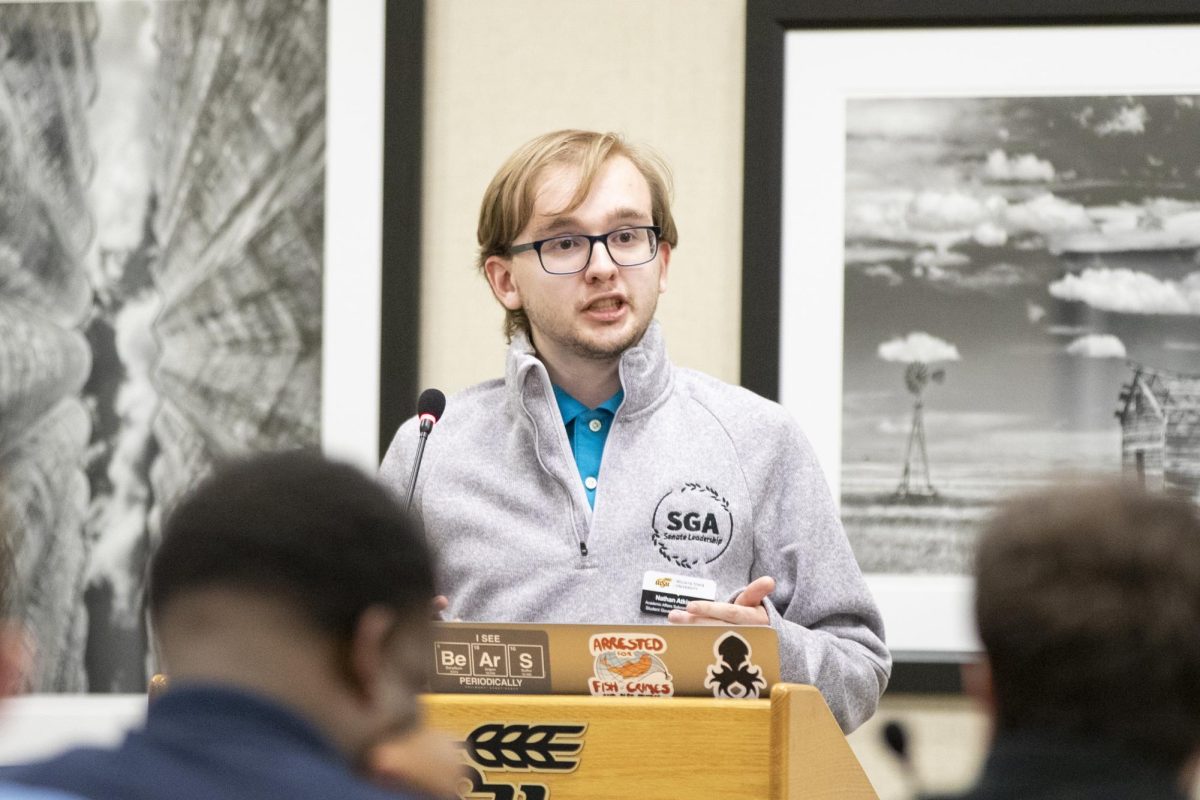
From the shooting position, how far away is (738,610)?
1.86 metres

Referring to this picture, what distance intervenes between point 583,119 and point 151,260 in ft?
3.03

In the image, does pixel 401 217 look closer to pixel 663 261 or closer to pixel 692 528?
pixel 663 261

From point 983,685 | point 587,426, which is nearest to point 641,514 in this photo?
point 587,426

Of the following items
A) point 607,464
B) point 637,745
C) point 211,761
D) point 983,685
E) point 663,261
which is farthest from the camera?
point 663,261

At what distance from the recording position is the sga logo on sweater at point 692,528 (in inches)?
84.8

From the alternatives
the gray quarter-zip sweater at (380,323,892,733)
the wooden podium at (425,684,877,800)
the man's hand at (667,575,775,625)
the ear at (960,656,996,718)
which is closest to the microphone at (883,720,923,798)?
the ear at (960,656,996,718)

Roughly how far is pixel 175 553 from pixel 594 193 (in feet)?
4.69

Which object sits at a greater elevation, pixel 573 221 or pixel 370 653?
pixel 573 221

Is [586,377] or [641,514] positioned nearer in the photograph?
[641,514]

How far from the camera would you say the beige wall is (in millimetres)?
2988

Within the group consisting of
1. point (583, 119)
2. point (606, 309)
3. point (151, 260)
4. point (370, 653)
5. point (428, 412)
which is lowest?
point (370, 653)

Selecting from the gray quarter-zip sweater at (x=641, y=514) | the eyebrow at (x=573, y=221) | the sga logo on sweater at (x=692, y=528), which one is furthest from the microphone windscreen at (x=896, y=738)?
the eyebrow at (x=573, y=221)

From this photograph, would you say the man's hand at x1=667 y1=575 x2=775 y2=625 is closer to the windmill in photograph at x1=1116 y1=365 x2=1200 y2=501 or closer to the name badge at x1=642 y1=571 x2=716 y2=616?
the name badge at x1=642 y1=571 x2=716 y2=616

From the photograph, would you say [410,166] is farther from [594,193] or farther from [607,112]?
[594,193]
